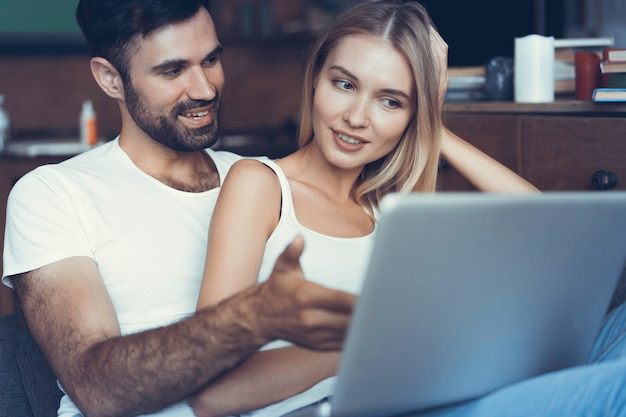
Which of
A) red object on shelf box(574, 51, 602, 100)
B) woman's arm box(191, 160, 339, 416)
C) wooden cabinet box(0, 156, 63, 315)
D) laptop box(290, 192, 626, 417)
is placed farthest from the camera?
wooden cabinet box(0, 156, 63, 315)

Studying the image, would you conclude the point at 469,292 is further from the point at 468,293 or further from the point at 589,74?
the point at 589,74

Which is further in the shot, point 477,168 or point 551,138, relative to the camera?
point 551,138

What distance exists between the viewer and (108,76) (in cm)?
170

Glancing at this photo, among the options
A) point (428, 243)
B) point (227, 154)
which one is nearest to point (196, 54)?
point (227, 154)

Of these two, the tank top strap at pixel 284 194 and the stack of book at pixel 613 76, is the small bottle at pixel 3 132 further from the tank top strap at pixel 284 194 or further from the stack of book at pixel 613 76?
the stack of book at pixel 613 76

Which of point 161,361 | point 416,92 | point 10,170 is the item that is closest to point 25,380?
point 161,361

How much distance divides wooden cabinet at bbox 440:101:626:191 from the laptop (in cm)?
65

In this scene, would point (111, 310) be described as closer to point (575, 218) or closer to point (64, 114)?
point (575, 218)

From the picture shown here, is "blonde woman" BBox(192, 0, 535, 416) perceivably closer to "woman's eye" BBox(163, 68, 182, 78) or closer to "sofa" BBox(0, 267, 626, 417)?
"woman's eye" BBox(163, 68, 182, 78)

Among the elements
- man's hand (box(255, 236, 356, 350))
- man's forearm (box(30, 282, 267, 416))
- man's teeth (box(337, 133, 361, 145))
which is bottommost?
man's forearm (box(30, 282, 267, 416))

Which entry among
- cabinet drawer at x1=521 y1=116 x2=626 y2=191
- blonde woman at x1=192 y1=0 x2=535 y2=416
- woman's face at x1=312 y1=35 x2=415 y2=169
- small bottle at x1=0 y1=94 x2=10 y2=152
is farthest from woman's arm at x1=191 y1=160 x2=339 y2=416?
small bottle at x1=0 y1=94 x2=10 y2=152

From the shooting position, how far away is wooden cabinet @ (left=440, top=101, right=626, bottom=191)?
5.47ft

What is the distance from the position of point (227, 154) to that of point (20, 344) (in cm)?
61

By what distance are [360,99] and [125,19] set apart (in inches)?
21.9
